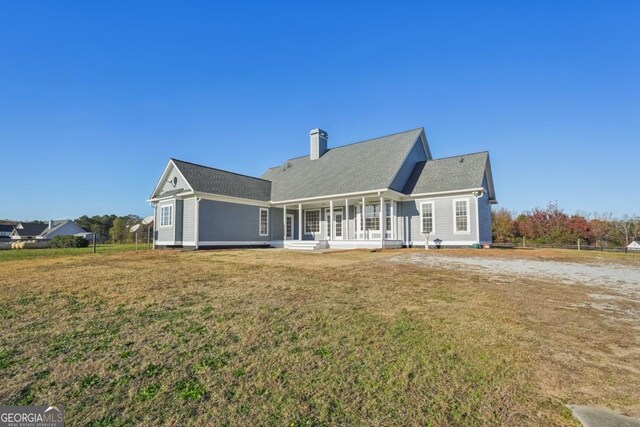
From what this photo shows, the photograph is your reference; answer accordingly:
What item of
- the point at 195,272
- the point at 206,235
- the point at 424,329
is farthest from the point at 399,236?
the point at 424,329

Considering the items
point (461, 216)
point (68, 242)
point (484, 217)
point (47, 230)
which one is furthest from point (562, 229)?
point (47, 230)

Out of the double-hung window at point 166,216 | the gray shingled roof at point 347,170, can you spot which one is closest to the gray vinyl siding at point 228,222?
the gray shingled roof at point 347,170

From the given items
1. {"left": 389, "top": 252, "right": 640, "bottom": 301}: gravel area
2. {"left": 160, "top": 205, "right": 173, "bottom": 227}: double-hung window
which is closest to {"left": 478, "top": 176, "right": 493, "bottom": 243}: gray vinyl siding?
{"left": 389, "top": 252, "right": 640, "bottom": 301}: gravel area

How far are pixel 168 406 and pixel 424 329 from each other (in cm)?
316

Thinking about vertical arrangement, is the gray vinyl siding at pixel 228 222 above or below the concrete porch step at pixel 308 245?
above

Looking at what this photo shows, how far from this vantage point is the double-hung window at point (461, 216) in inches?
653

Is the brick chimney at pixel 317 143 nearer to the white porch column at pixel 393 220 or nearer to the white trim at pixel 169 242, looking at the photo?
the white porch column at pixel 393 220

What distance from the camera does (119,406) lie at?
242 centimetres

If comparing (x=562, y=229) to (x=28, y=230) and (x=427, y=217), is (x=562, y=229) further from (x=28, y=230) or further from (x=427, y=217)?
(x=28, y=230)

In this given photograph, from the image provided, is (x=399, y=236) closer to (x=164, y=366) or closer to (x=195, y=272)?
(x=195, y=272)

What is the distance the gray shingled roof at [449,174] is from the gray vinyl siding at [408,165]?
378mm

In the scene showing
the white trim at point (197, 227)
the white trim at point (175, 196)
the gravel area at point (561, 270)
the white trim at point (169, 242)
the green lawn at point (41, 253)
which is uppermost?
the white trim at point (175, 196)

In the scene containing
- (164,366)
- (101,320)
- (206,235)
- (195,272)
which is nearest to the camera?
(164,366)

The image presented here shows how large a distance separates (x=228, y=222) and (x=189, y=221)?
2224 millimetres
